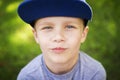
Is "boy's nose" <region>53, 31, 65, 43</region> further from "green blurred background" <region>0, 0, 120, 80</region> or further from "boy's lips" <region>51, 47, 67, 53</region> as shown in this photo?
"green blurred background" <region>0, 0, 120, 80</region>

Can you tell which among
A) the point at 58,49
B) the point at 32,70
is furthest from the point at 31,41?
the point at 58,49

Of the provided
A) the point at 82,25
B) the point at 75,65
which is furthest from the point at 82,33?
the point at 75,65

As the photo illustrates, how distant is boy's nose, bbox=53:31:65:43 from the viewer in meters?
2.15

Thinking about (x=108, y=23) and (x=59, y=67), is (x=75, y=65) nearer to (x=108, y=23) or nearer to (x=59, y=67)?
(x=59, y=67)

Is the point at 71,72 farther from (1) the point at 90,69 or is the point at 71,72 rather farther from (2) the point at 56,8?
(2) the point at 56,8

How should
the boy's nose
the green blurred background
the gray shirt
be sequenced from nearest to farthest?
1. the boy's nose
2. the gray shirt
3. the green blurred background

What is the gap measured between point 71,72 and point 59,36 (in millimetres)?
338

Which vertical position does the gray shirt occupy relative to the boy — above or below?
below

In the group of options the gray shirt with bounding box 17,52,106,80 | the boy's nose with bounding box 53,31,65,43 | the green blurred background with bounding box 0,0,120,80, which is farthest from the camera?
the green blurred background with bounding box 0,0,120,80

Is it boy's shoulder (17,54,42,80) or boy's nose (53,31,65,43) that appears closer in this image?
boy's nose (53,31,65,43)

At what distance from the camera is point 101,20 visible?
11.1ft

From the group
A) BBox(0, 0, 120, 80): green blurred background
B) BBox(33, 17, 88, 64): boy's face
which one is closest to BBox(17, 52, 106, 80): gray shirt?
BBox(33, 17, 88, 64): boy's face

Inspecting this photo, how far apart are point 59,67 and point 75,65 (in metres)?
0.13

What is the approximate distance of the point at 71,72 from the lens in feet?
7.88
